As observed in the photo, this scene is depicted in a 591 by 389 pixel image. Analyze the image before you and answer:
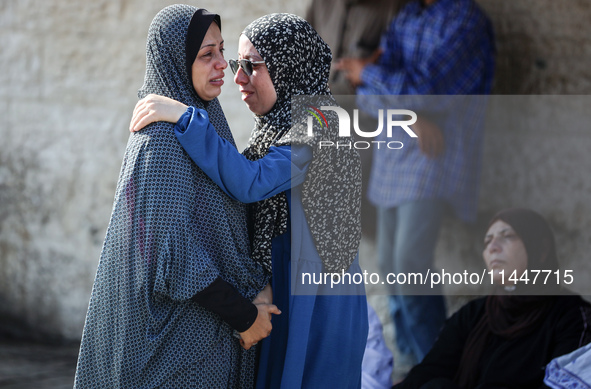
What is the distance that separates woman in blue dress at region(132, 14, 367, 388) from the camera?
229 cm

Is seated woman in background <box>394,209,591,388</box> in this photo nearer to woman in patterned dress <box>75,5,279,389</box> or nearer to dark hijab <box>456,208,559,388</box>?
dark hijab <box>456,208,559,388</box>

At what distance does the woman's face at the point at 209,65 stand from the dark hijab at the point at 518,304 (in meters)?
1.62

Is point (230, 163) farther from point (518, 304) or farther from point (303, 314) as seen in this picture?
point (518, 304)

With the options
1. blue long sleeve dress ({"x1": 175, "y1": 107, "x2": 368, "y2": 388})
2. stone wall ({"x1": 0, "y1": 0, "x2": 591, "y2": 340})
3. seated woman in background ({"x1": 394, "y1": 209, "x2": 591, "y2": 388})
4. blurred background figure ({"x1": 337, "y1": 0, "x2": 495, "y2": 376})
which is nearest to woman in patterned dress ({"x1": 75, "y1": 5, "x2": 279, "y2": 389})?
blue long sleeve dress ({"x1": 175, "y1": 107, "x2": 368, "y2": 388})

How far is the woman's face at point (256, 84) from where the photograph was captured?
236cm

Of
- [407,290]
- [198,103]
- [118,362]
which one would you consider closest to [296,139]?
[198,103]

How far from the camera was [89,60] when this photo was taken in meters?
4.41

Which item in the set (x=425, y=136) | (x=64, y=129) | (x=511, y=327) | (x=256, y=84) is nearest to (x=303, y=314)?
(x=256, y=84)

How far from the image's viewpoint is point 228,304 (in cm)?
Answer: 213

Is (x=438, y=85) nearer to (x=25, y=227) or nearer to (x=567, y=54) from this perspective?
(x=567, y=54)

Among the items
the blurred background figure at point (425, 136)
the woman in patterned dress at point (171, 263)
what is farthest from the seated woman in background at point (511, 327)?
the woman in patterned dress at point (171, 263)

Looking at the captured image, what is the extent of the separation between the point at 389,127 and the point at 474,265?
33.3 inches

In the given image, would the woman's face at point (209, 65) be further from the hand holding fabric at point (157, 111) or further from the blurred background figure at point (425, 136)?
the blurred background figure at point (425, 136)

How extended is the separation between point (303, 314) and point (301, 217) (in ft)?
0.99
